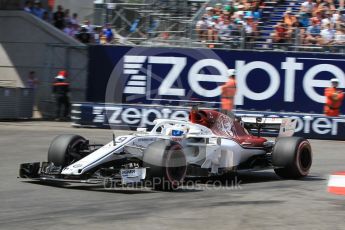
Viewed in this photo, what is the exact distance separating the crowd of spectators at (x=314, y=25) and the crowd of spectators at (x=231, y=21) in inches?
36.1

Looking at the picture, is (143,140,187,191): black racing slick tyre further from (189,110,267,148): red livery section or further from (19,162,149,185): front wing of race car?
(189,110,267,148): red livery section

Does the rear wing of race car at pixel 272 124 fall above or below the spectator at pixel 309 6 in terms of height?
below

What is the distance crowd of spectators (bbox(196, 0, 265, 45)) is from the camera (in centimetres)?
2178

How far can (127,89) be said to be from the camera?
894 inches

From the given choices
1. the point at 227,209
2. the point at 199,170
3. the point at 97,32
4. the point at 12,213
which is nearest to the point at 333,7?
the point at 97,32

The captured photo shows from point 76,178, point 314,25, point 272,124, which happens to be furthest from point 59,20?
point 76,178

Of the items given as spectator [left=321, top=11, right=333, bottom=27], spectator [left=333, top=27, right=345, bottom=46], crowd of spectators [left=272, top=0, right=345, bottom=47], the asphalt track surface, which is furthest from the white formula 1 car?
spectator [left=321, top=11, right=333, bottom=27]

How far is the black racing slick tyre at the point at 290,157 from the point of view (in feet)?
36.9

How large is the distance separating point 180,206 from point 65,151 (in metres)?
2.44

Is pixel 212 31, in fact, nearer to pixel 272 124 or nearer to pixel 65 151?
pixel 272 124

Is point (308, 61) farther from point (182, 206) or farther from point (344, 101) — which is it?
point (182, 206)

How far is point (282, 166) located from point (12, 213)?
184 inches

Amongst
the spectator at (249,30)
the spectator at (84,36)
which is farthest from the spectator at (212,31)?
the spectator at (84,36)

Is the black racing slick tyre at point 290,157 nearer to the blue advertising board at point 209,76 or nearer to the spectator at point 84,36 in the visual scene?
the blue advertising board at point 209,76
